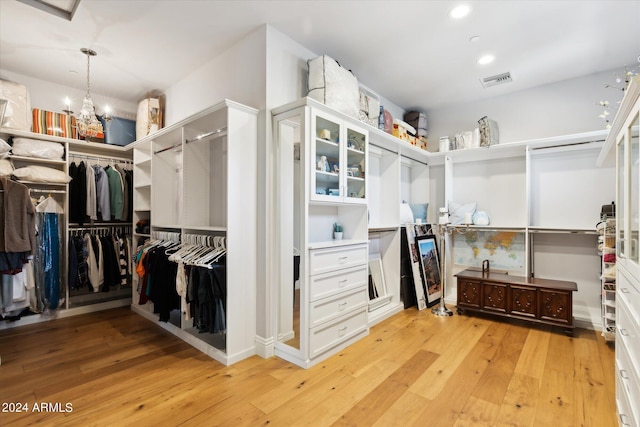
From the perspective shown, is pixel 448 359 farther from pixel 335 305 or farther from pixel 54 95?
pixel 54 95

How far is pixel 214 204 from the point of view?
339 centimetres

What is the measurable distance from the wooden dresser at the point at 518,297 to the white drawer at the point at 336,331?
5.11ft

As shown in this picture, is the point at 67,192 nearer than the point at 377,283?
Yes

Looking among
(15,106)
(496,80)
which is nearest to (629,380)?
(496,80)

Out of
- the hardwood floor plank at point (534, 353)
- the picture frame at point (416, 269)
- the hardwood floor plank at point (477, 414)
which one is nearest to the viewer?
the hardwood floor plank at point (477, 414)

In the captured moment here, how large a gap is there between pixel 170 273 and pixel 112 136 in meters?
2.45

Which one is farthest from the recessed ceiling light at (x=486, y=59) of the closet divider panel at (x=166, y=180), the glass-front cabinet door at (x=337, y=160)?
the closet divider panel at (x=166, y=180)

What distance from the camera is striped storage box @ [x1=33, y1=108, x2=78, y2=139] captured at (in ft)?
12.0

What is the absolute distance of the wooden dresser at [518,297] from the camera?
3.30m

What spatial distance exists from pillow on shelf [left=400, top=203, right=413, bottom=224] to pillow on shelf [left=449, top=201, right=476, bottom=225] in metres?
0.60

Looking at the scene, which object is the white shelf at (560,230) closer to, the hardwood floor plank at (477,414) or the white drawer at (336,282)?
the white drawer at (336,282)

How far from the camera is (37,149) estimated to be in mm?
3535

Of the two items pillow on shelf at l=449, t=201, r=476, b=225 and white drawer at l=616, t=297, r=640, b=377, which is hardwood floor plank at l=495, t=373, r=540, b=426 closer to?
white drawer at l=616, t=297, r=640, b=377

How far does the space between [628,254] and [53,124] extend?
539 cm
